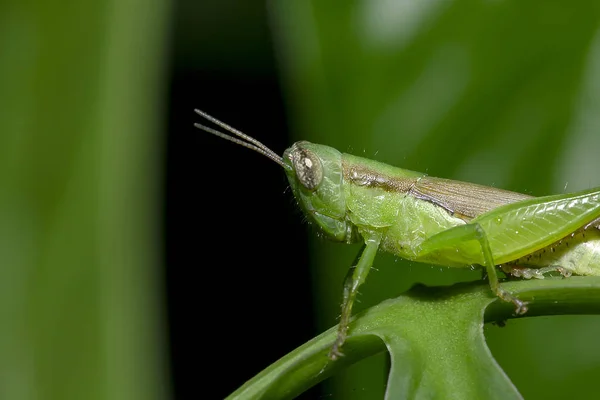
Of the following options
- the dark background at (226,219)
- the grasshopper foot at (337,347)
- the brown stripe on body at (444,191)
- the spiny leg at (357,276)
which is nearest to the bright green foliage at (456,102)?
the brown stripe on body at (444,191)

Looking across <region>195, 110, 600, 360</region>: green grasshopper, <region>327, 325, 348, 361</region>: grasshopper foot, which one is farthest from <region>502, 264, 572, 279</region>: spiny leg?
<region>327, 325, 348, 361</region>: grasshopper foot

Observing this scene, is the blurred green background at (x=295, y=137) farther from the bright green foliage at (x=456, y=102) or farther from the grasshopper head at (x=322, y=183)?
the grasshopper head at (x=322, y=183)

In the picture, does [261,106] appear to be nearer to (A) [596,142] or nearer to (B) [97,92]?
(B) [97,92]

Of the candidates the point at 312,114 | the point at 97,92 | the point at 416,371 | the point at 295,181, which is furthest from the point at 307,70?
the point at 416,371

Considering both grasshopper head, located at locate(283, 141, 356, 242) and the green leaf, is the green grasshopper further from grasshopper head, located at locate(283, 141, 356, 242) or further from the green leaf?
the green leaf

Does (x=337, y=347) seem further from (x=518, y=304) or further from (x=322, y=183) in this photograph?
(x=322, y=183)

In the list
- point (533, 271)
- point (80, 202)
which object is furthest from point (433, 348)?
point (80, 202)
